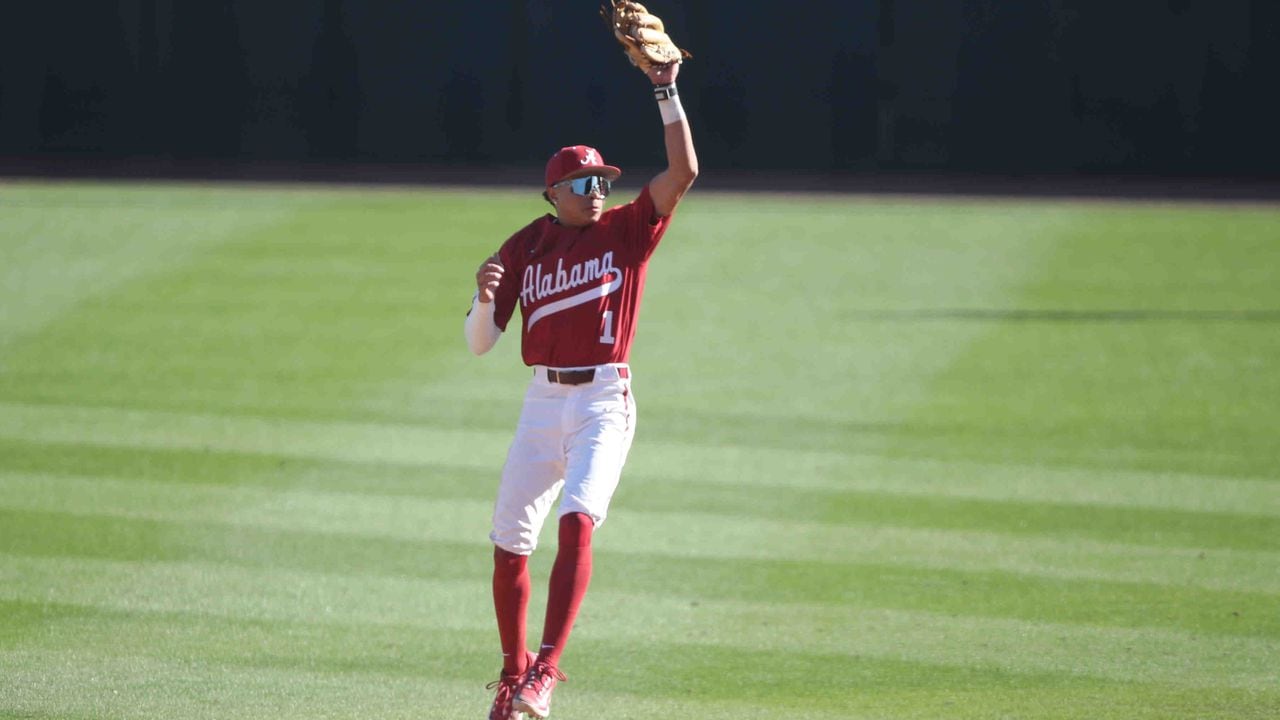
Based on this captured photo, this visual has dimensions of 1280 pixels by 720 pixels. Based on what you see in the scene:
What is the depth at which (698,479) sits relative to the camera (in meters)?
9.59

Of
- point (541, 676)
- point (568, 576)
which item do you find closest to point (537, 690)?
point (541, 676)

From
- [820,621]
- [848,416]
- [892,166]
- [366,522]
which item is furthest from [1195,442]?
→ [892,166]

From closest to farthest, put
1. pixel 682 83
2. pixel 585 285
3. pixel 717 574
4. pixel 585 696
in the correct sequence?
pixel 585 285 < pixel 585 696 < pixel 717 574 < pixel 682 83

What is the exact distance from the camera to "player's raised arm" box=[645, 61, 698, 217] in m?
5.57

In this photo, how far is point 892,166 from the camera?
79.1ft

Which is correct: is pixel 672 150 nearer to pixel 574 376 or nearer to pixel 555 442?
pixel 574 376

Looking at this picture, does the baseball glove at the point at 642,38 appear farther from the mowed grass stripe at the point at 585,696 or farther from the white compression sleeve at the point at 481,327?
the mowed grass stripe at the point at 585,696

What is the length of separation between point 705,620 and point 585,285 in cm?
198

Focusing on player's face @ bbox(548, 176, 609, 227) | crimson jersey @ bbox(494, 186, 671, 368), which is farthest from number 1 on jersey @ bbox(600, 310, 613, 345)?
player's face @ bbox(548, 176, 609, 227)

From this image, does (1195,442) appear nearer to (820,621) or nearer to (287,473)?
(820,621)

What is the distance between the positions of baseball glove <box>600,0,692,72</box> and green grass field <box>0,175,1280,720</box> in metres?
2.31

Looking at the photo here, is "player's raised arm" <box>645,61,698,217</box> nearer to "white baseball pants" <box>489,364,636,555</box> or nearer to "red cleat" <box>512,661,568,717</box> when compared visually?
"white baseball pants" <box>489,364,636,555</box>

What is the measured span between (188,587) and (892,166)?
59.4 ft

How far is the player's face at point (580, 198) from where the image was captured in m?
5.71
